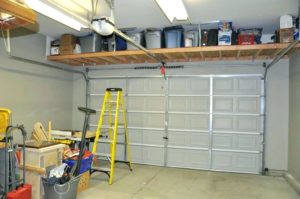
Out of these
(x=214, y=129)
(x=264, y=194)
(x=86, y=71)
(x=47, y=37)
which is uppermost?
(x=47, y=37)

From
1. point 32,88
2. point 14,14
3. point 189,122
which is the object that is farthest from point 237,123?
point 14,14

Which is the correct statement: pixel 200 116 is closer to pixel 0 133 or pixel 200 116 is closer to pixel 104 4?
pixel 104 4

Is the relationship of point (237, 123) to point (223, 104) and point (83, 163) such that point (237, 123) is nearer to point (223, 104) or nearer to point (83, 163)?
point (223, 104)

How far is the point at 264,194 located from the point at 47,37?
5.54 meters

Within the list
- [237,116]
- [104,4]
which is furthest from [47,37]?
[237,116]

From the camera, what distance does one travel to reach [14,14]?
8.09 ft

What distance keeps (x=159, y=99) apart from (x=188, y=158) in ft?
5.15

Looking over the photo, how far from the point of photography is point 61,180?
3.42 metres

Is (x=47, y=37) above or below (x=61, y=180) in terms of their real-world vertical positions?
above

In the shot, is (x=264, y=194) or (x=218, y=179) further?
(x=218, y=179)

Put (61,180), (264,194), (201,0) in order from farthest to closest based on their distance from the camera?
(264,194) → (201,0) → (61,180)

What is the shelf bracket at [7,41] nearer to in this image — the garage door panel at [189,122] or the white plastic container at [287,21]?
the garage door panel at [189,122]

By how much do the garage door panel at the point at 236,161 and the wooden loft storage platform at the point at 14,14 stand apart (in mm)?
4628

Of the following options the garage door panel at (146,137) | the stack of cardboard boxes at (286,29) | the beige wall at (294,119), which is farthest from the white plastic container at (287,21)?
the garage door panel at (146,137)
